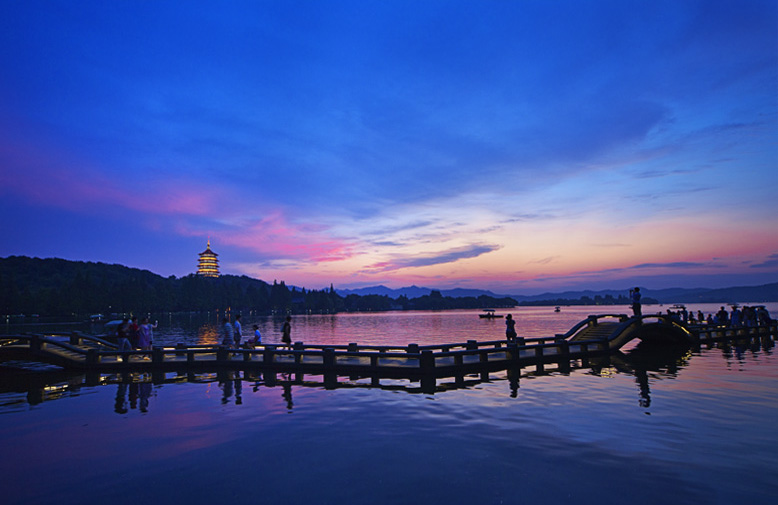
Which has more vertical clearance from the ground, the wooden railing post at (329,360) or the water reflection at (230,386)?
the wooden railing post at (329,360)

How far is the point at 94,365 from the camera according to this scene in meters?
23.0

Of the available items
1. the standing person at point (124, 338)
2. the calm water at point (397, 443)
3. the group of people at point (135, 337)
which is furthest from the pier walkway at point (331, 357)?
the calm water at point (397, 443)

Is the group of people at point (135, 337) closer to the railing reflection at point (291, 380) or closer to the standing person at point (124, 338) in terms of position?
the standing person at point (124, 338)

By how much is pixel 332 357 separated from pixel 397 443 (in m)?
10.4

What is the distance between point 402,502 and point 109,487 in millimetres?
5641

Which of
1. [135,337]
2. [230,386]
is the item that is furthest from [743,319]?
[135,337]

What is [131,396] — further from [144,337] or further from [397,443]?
[397,443]

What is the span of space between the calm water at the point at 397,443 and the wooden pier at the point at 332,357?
1622 millimetres

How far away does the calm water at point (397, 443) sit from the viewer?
7832 millimetres

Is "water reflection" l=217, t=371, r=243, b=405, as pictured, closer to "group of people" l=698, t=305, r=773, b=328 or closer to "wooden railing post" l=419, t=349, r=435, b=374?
"wooden railing post" l=419, t=349, r=435, b=374

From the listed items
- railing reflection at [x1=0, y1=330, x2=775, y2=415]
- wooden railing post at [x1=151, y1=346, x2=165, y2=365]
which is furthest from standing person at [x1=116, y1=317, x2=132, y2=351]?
wooden railing post at [x1=151, y1=346, x2=165, y2=365]

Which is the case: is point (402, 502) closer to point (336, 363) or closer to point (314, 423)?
point (314, 423)

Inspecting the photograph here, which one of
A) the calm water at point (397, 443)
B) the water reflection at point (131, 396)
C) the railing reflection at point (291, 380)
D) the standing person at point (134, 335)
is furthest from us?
the standing person at point (134, 335)

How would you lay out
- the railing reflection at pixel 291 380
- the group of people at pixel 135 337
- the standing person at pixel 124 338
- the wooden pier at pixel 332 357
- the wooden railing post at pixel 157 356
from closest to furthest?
the railing reflection at pixel 291 380
the wooden pier at pixel 332 357
the wooden railing post at pixel 157 356
the standing person at pixel 124 338
the group of people at pixel 135 337
